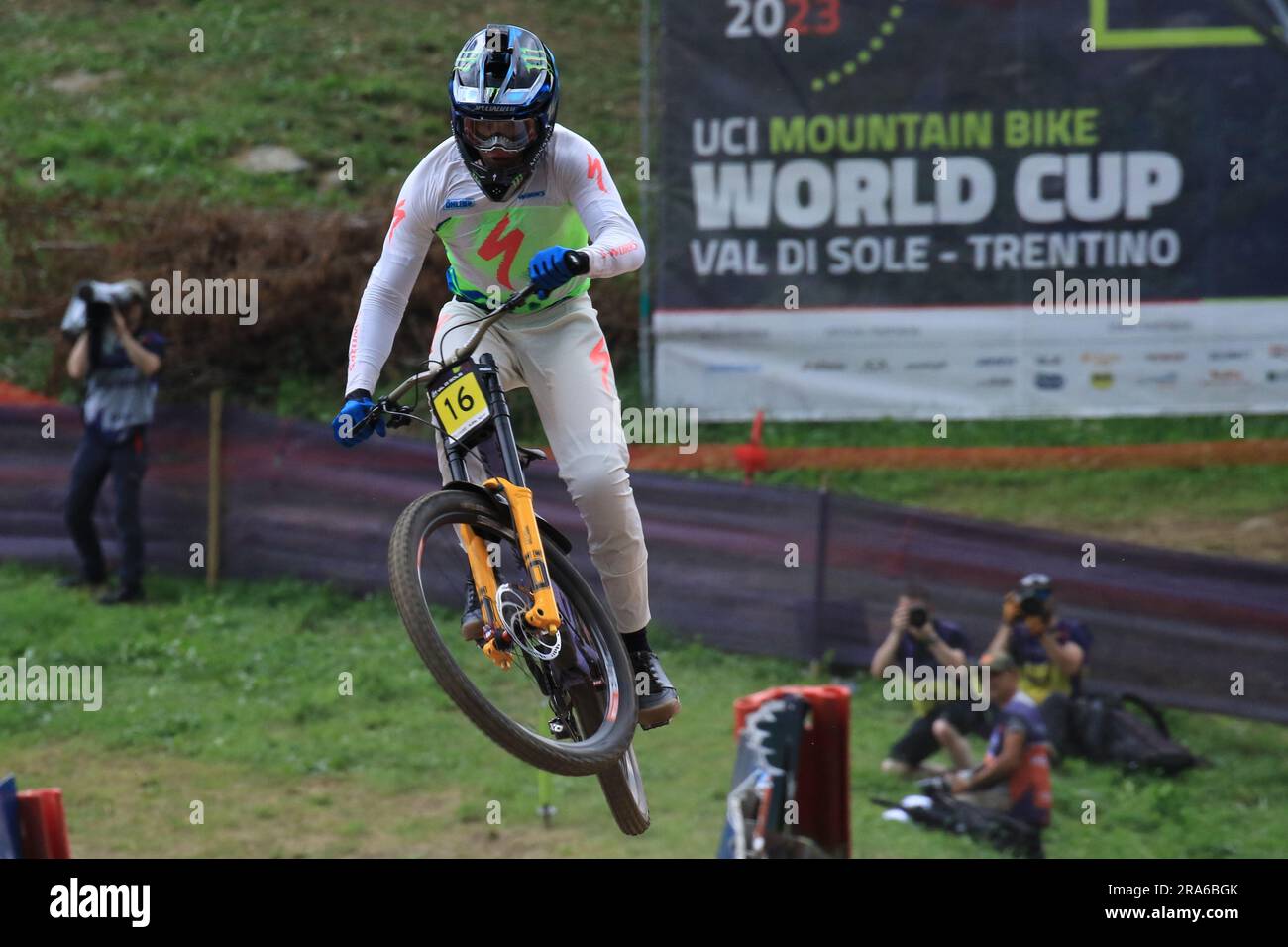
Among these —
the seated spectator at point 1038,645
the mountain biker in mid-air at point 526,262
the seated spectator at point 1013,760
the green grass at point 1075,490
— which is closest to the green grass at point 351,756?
the seated spectator at point 1013,760

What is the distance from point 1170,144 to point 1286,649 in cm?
536

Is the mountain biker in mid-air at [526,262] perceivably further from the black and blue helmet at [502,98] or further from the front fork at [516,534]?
the front fork at [516,534]

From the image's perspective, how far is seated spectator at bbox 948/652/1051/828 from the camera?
11547 mm

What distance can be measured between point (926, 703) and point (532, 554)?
696 cm

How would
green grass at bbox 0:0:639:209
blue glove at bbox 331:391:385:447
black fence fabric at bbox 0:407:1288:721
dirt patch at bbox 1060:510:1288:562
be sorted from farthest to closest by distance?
green grass at bbox 0:0:639:209, dirt patch at bbox 1060:510:1288:562, black fence fabric at bbox 0:407:1288:721, blue glove at bbox 331:391:385:447

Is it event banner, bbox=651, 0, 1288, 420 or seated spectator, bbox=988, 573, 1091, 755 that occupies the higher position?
event banner, bbox=651, 0, 1288, 420

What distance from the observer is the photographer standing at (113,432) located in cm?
1247

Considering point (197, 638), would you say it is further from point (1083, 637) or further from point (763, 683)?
point (1083, 637)

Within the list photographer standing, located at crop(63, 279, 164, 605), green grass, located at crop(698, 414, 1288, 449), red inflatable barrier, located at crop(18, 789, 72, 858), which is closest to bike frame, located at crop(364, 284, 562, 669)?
red inflatable barrier, located at crop(18, 789, 72, 858)

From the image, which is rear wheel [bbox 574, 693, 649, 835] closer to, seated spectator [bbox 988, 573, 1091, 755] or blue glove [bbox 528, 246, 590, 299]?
blue glove [bbox 528, 246, 590, 299]

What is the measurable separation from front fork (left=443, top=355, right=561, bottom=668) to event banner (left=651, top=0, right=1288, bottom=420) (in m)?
9.66

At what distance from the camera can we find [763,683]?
44.6ft

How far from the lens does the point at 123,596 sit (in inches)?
561
